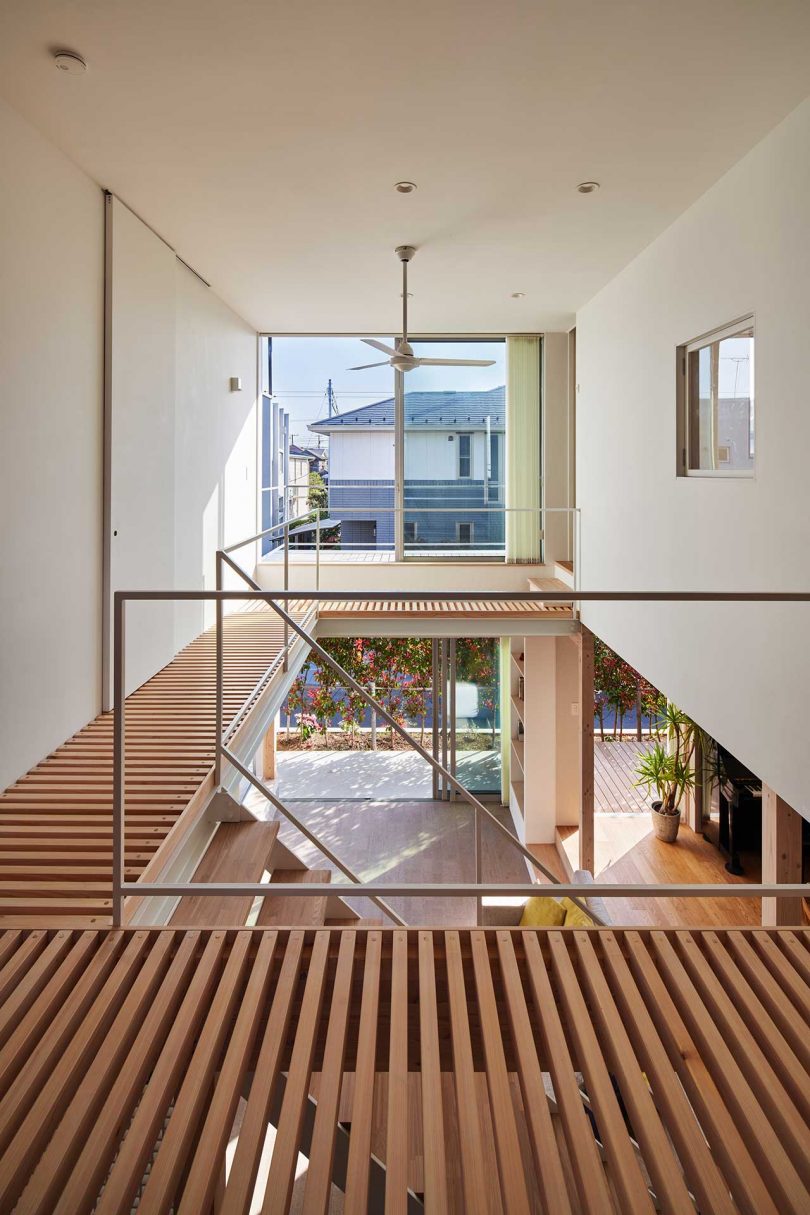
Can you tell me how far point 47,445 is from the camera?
3.62m

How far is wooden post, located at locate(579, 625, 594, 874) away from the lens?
657 centimetres

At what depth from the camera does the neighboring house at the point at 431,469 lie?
851 centimetres

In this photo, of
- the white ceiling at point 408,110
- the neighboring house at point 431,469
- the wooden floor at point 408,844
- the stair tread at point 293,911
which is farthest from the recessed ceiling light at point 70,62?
the neighboring house at point 431,469

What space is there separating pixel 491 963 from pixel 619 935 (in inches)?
11.7

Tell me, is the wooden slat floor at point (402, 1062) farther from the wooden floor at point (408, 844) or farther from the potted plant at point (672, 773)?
the potted plant at point (672, 773)

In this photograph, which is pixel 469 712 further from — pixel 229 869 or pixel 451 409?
pixel 229 869

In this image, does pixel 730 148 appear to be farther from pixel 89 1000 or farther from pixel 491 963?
pixel 89 1000

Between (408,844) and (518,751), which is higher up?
(518,751)

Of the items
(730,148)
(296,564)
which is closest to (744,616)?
(730,148)

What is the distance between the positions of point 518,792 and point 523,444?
3427 millimetres

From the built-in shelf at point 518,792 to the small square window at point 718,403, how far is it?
4.76 meters

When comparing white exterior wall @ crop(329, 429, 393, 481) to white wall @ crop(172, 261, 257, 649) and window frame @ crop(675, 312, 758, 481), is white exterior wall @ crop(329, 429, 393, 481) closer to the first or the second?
white wall @ crop(172, 261, 257, 649)

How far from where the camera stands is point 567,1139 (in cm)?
137

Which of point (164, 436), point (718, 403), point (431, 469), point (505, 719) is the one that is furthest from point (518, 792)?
point (718, 403)
